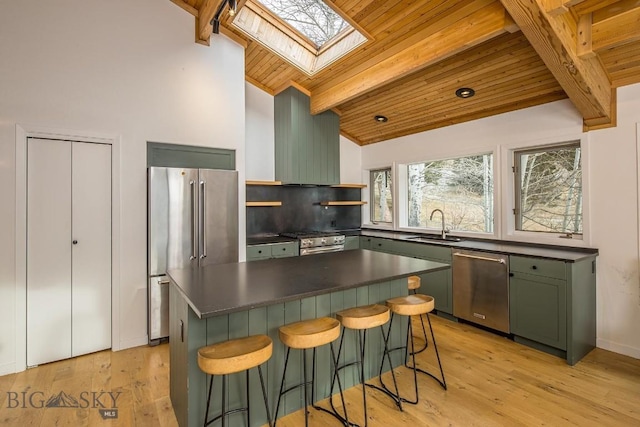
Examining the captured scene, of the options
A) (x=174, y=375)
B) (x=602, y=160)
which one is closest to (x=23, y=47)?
(x=174, y=375)

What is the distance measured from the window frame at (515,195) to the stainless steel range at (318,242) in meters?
2.12

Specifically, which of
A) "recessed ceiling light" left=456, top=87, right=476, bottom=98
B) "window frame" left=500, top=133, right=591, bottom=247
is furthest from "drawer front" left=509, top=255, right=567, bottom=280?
"recessed ceiling light" left=456, top=87, right=476, bottom=98

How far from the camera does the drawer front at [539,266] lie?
9.16ft

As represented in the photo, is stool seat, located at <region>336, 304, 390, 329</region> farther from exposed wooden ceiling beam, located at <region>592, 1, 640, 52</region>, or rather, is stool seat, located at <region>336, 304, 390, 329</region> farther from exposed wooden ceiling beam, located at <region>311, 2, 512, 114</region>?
exposed wooden ceiling beam, located at <region>592, 1, 640, 52</region>

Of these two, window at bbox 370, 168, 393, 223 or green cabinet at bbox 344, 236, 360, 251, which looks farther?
window at bbox 370, 168, 393, 223

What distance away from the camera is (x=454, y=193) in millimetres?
4500

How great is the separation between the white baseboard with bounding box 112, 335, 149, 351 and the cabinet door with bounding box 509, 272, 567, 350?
366cm

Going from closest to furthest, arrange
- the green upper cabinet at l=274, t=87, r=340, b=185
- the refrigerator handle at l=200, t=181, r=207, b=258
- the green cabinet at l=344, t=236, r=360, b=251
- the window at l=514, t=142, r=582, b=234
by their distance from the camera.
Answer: the window at l=514, t=142, r=582, b=234, the refrigerator handle at l=200, t=181, r=207, b=258, the green upper cabinet at l=274, t=87, r=340, b=185, the green cabinet at l=344, t=236, r=360, b=251

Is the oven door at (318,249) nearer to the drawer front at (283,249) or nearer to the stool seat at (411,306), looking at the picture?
the drawer front at (283,249)

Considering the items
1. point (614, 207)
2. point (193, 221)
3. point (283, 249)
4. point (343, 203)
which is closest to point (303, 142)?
point (343, 203)

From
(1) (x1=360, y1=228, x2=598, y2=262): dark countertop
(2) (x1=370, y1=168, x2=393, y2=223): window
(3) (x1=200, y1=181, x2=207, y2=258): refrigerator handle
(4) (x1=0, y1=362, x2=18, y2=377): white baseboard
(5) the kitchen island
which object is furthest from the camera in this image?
(2) (x1=370, y1=168, x2=393, y2=223): window

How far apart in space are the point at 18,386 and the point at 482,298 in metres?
→ 4.15

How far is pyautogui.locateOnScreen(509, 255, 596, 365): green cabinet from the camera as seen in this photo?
275 cm

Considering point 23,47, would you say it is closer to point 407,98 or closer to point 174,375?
point 174,375
